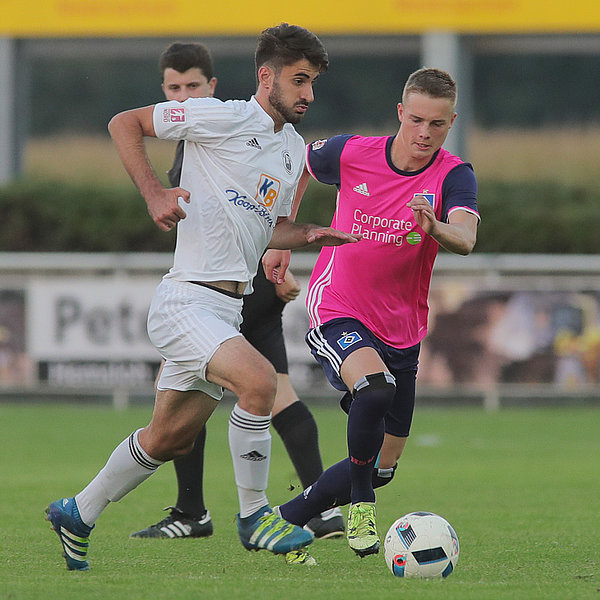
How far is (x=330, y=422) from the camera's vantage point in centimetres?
1389

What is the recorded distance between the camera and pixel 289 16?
1912cm

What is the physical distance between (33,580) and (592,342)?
33.0 feet

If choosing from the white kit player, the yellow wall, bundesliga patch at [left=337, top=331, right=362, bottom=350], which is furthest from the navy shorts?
the yellow wall

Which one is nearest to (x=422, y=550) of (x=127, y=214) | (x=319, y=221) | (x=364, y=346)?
(x=364, y=346)

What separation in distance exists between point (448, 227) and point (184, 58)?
2340 millimetres

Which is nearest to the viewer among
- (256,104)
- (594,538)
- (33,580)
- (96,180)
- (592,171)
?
(33,580)

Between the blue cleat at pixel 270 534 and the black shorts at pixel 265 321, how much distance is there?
173 centimetres

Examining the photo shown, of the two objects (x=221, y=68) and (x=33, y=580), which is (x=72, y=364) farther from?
(x=221, y=68)

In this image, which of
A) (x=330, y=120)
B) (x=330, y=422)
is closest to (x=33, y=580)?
(x=330, y=422)

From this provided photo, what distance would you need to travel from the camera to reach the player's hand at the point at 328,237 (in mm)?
5852

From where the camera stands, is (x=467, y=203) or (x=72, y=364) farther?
(x=72, y=364)

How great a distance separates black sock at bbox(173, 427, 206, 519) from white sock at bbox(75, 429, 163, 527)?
1335 millimetres

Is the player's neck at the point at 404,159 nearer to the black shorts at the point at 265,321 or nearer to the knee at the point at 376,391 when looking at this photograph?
the knee at the point at 376,391

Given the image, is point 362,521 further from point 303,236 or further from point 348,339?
point 303,236
